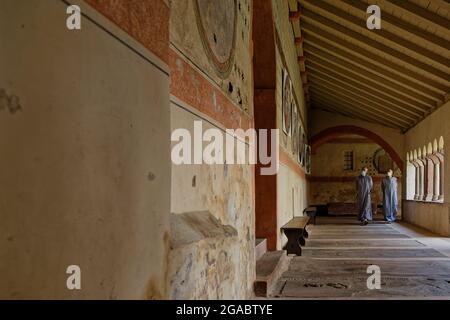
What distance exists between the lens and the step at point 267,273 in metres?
4.58

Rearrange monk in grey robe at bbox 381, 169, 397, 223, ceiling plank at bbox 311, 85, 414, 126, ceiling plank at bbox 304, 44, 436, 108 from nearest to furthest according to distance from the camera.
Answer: ceiling plank at bbox 304, 44, 436, 108 < ceiling plank at bbox 311, 85, 414, 126 < monk in grey robe at bbox 381, 169, 397, 223

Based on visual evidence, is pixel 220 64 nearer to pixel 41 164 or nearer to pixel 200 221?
pixel 200 221

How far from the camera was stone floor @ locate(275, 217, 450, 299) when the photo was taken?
5.12m

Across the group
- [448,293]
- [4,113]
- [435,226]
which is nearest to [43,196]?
[4,113]

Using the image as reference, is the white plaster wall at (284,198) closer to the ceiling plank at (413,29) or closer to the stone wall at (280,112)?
the stone wall at (280,112)

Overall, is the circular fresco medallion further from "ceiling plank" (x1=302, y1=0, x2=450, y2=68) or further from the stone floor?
"ceiling plank" (x1=302, y1=0, x2=450, y2=68)

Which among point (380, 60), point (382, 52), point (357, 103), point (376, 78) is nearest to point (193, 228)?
point (382, 52)

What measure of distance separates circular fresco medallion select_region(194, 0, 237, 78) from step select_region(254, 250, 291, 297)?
1988 millimetres

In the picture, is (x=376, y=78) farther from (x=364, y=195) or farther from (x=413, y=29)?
(x=364, y=195)

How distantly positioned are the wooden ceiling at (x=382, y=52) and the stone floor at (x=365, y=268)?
3.28 meters

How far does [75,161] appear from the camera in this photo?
1.25 m

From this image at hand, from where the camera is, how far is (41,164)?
1.12m

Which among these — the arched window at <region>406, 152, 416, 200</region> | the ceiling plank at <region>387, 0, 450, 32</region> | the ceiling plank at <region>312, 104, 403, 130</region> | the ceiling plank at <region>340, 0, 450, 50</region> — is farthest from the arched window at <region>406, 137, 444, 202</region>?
the ceiling plank at <region>387, 0, 450, 32</region>

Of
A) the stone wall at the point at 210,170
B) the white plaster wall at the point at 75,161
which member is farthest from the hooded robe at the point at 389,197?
the white plaster wall at the point at 75,161
